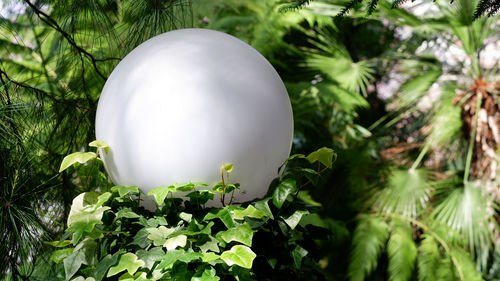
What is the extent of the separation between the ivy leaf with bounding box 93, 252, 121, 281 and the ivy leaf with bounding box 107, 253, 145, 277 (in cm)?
1

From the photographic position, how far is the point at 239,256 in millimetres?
958

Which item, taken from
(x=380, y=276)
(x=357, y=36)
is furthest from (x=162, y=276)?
(x=357, y=36)

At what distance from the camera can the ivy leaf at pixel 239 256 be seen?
3.09 feet

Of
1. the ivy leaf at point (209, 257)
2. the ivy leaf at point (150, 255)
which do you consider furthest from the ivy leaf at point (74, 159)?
the ivy leaf at point (209, 257)

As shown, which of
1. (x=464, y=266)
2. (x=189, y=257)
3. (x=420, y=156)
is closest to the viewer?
(x=189, y=257)

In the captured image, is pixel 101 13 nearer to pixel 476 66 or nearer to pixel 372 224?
pixel 372 224

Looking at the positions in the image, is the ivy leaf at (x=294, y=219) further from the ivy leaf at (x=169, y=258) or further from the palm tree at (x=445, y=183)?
the palm tree at (x=445, y=183)

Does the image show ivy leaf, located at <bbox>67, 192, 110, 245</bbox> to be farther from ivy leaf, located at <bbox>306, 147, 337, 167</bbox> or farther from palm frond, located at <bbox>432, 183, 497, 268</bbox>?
palm frond, located at <bbox>432, 183, 497, 268</bbox>

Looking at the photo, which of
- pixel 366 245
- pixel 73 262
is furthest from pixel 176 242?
pixel 366 245

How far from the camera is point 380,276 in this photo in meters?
2.61

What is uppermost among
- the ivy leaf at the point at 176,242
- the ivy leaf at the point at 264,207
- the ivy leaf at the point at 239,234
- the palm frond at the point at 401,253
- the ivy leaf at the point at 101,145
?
the ivy leaf at the point at 101,145

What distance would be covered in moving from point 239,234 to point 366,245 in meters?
1.52

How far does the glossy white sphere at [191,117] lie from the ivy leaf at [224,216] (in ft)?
0.24

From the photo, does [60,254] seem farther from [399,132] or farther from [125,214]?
[399,132]
